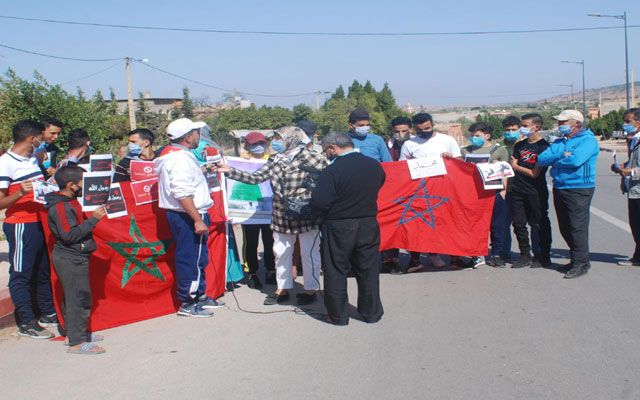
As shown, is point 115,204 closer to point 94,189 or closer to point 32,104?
point 94,189

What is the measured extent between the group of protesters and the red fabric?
0.22 metres

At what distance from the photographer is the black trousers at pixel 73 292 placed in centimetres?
489

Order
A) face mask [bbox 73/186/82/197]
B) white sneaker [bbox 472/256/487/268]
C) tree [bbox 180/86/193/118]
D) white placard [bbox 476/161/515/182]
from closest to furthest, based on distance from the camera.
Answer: face mask [bbox 73/186/82/197] < white placard [bbox 476/161/515/182] < white sneaker [bbox 472/256/487/268] < tree [bbox 180/86/193/118]

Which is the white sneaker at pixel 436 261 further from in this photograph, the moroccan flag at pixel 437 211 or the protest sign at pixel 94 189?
the protest sign at pixel 94 189

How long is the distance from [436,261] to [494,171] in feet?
4.80

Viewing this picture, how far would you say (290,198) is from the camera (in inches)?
236

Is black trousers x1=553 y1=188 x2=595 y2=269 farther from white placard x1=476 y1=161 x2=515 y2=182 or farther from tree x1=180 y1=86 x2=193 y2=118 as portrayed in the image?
tree x1=180 y1=86 x2=193 y2=118

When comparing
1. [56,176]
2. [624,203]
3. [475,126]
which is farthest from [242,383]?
[624,203]

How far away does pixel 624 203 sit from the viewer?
12.8 metres

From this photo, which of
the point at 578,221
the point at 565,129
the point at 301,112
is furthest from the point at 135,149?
the point at 301,112

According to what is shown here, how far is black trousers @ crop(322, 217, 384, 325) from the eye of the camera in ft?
17.7

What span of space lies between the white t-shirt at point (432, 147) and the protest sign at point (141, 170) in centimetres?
330

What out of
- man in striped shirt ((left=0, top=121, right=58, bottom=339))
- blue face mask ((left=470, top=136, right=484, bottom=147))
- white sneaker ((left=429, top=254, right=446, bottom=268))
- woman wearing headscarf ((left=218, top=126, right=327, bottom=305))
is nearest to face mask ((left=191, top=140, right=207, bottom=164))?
woman wearing headscarf ((left=218, top=126, right=327, bottom=305))

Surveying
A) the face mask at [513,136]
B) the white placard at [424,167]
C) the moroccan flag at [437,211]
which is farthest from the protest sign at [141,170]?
the face mask at [513,136]
